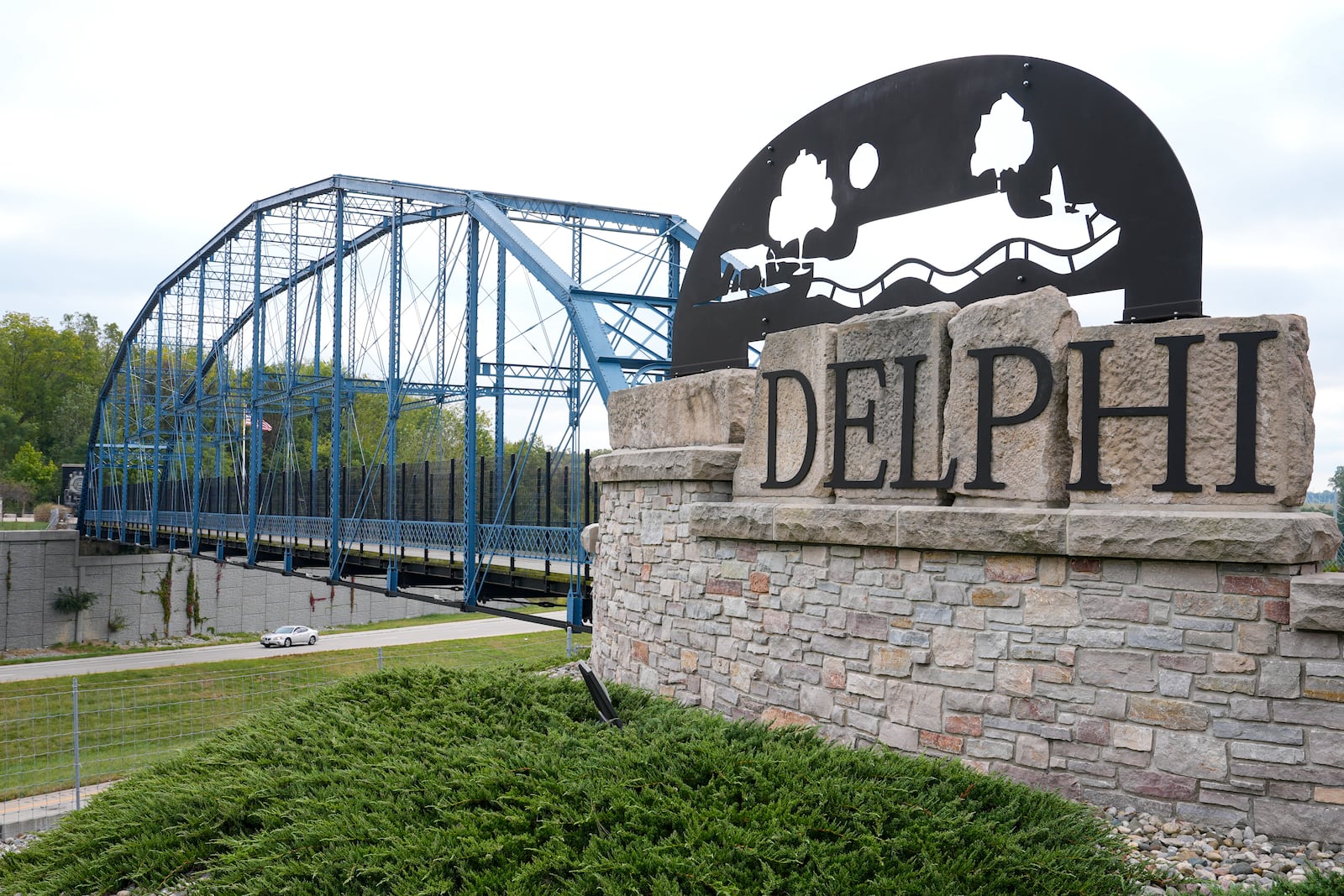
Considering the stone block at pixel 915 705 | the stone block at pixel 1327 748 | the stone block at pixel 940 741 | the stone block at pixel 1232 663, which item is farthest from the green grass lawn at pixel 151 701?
the stone block at pixel 1327 748

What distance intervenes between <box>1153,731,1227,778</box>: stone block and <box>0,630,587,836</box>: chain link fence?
4653mm

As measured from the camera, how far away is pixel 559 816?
445cm

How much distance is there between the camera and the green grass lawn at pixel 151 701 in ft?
40.9

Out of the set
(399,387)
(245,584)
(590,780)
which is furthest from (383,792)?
(245,584)

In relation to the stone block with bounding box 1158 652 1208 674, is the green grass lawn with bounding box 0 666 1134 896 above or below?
below

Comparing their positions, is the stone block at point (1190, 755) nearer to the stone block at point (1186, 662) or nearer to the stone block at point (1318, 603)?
the stone block at point (1186, 662)

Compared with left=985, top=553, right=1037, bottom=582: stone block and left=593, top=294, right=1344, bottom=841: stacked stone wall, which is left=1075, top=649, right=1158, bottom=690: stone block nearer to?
left=593, top=294, right=1344, bottom=841: stacked stone wall

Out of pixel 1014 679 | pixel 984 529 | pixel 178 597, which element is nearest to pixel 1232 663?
pixel 1014 679

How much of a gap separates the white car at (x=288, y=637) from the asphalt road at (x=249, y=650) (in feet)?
0.86

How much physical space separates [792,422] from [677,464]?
1.13m

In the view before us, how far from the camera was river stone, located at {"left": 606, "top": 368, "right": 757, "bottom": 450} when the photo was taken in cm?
781

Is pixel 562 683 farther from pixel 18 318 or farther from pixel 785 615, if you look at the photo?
pixel 18 318

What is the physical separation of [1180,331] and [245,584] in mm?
38385

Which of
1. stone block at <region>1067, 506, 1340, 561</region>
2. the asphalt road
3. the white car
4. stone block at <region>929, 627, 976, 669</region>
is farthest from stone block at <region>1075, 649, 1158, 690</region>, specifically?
the white car
